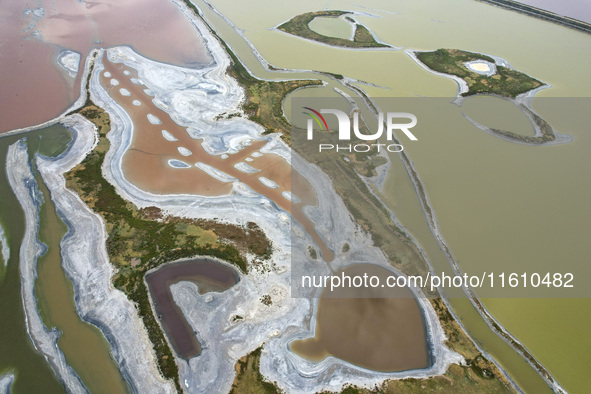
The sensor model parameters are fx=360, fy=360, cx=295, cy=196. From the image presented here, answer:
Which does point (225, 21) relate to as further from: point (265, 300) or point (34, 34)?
point (265, 300)

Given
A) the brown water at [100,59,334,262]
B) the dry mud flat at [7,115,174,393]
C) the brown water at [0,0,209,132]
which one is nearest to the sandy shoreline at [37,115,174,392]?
the dry mud flat at [7,115,174,393]

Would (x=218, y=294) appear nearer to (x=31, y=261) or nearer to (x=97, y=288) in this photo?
(x=97, y=288)

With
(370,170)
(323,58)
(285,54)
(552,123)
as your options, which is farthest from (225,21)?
(552,123)

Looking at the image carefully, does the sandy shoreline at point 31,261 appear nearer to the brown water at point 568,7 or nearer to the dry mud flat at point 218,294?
the dry mud flat at point 218,294

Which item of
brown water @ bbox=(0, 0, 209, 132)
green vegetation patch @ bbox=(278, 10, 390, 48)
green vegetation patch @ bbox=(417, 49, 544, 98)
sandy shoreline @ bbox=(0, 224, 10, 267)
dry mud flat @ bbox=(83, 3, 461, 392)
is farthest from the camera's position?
green vegetation patch @ bbox=(278, 10, 390, 48)

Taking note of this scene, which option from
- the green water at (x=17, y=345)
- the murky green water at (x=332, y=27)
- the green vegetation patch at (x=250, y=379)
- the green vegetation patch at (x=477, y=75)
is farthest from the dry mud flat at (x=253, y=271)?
the green vegetation patch at (x=477, y=75)

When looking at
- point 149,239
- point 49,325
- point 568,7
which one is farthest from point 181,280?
point 568,7

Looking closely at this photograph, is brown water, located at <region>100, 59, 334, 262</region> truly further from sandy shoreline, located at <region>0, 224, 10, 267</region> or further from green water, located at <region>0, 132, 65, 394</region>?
green water, located at <region>0, 132, 65, 394</region>
